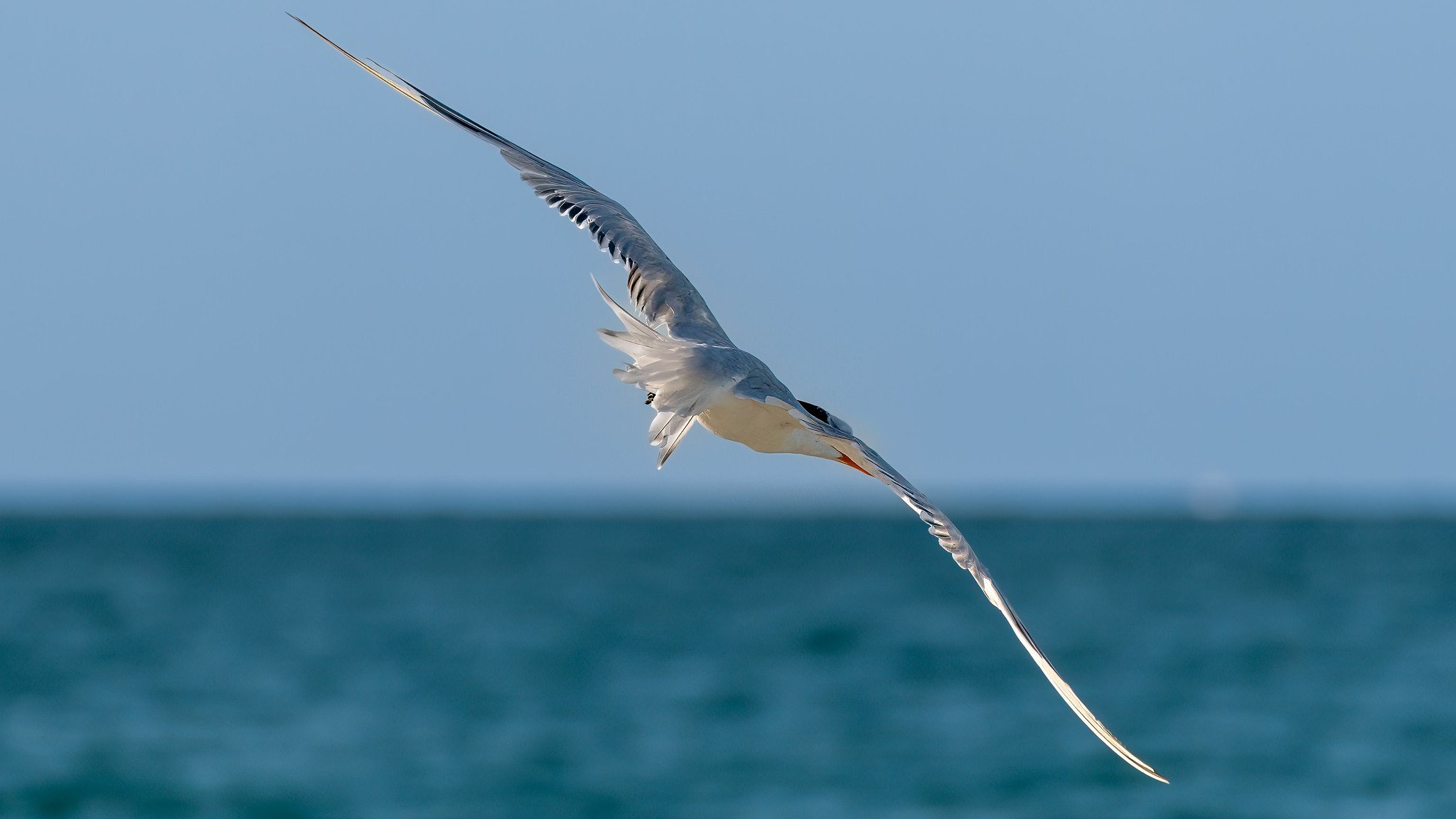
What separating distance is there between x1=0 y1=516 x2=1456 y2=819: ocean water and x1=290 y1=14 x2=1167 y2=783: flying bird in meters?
14.3

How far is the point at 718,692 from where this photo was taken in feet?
96.0

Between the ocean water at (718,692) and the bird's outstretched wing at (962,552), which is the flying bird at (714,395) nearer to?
the bird's outstretched wing at (962,552)

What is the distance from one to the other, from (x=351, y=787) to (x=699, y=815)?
449 centimetres

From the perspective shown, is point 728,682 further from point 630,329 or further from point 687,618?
point 630,329

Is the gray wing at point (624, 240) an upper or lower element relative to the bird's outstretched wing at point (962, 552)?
upper

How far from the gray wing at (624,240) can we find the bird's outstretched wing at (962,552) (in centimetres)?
105

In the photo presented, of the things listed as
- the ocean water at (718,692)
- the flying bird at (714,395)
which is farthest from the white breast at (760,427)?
the ocean water at (718,692)

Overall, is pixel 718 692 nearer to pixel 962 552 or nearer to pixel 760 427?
pixel 760 427

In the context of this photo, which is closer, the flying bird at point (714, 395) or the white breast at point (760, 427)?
the flying bird at point (714, 395)

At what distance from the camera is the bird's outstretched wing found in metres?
5.61

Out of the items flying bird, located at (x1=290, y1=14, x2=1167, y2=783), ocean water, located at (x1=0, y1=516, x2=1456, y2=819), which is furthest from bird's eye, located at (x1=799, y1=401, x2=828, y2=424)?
ocean water, located at (x1=0, y1=516, x2=1456, y2=819)

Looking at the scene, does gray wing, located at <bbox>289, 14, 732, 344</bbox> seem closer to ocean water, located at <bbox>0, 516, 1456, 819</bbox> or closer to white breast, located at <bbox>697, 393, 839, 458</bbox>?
white breast, located at <bbox>697, 393, 839, 458</bbox>

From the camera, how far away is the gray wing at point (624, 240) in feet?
24.5

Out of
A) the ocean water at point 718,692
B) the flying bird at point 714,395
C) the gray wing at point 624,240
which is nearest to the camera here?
the flying bird at point 714,395
